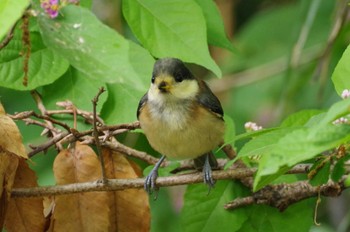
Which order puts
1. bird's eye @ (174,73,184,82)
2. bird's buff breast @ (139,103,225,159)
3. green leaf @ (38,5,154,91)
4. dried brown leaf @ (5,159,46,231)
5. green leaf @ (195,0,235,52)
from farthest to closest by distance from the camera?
bird's eye @ (174,73,184,82) → bird's buff breast @ (139,103,225,159) → green leaf @ (195,0,235,52) → dried brown leaf @ (5,159,46,231) → green leaf @ (38,5,154,91)

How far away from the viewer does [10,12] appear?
5.40 ft

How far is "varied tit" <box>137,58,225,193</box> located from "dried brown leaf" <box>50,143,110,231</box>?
1.18 feet

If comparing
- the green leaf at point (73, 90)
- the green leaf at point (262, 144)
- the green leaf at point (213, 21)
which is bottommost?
the green leaf at point (73, 90)

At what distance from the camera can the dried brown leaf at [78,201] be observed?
2496mm

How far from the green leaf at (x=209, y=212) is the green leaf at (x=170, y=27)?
45cm

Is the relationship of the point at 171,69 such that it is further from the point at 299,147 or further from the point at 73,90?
the point at 299,147

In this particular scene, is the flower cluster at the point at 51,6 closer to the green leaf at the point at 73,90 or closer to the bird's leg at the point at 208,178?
the green leaf at the point at 73,90

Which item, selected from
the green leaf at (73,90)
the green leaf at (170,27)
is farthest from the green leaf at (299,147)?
the green leaf at (73,90)

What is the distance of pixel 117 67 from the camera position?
1.75 m

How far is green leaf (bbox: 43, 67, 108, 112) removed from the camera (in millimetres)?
2617

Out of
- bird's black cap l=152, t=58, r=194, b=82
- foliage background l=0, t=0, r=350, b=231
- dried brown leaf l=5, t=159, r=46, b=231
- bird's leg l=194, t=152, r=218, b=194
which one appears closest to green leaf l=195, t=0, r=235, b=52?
foliage background l=0, t=0, r=350, b=231

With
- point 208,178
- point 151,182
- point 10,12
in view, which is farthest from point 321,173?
point 10,12

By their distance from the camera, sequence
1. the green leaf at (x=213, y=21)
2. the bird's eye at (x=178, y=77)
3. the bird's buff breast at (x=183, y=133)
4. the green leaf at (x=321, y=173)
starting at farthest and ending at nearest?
1. the bird's eye at (x=178, y=77)
2. the bird's buff breast at (x=183, y=133)
3. the green leaf at (x=213, y=21)
4. the green leaf at (x=321, y=173)

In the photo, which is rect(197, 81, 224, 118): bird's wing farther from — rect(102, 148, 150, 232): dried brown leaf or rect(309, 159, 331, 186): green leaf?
rect(309, 159, 331, 186): green leaf
